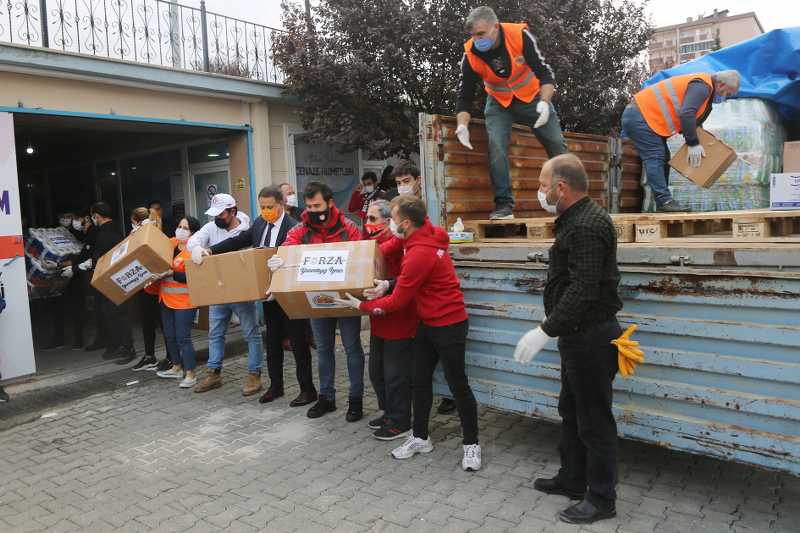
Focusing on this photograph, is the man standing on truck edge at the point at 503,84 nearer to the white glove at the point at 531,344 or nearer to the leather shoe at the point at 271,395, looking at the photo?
the white glove at the point at 531,344

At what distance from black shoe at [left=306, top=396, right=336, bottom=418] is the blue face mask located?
313 centimetres

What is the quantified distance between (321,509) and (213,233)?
117 inches

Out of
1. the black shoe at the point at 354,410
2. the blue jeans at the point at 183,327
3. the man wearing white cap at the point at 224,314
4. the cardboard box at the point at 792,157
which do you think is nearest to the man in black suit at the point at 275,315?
the man wearing white cap at the point at 224,314

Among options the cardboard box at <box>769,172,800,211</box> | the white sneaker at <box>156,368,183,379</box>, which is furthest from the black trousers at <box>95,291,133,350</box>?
the cardboard box at <box>769,172,800,211</box>

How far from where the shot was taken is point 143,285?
5.94 m

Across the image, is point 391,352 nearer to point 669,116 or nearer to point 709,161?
point 709,161

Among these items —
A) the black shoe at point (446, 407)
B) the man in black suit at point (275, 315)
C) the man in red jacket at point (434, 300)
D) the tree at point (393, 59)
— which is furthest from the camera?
the tree at point (393, 59)

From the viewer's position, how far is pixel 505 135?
5117 mm

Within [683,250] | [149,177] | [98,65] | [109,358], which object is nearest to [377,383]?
[683,250]

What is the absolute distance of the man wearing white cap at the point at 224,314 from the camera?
5.61 m

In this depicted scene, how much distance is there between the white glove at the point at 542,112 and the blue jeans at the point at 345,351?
7.09 feet

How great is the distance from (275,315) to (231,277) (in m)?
0.66

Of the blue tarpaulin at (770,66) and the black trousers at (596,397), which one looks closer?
the black trousers at (596,397)

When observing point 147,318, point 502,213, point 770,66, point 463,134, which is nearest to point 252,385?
point 147,318
